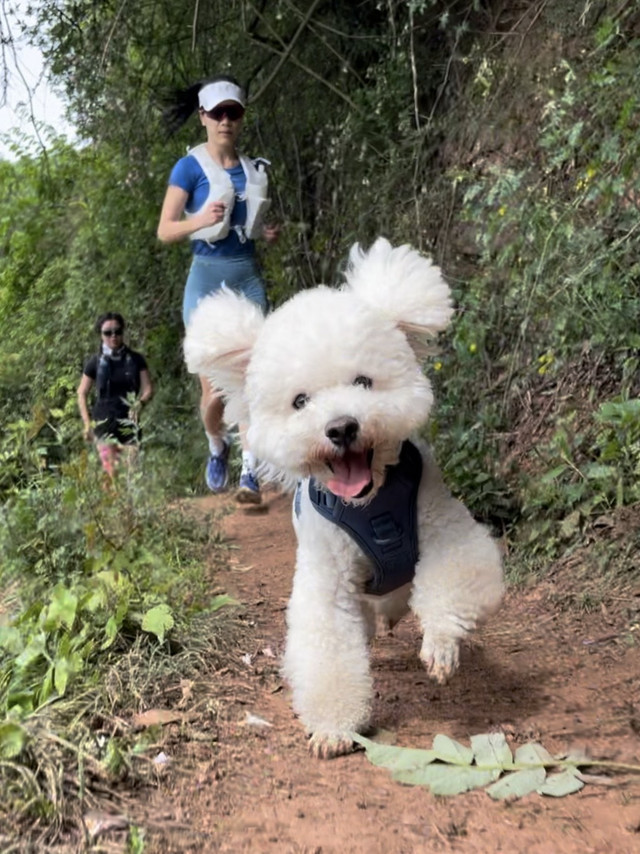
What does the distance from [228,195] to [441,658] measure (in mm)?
3583

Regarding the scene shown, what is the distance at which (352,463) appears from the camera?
2531 millimetres

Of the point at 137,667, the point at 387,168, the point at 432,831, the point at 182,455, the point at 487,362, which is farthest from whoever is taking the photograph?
the point at 182,455

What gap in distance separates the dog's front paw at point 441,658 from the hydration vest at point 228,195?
3.39 metres

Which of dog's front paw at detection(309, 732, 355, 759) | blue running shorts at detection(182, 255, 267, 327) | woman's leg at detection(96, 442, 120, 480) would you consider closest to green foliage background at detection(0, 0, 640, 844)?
woman's leg at detection(96, 442, 120, 480)

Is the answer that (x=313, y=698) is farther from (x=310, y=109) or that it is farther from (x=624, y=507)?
(x=310, y=109)

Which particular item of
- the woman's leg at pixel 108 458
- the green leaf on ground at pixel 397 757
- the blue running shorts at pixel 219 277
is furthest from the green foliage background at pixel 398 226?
the blue running shorts at pixel 219 277

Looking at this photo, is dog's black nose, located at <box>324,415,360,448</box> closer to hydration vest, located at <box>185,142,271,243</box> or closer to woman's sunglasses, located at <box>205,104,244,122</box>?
hydration vest, located at <box>185,142,271,243</box>

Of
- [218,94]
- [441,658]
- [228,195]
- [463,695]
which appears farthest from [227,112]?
[441,658]

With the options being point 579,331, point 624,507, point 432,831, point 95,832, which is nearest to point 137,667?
point 95,832

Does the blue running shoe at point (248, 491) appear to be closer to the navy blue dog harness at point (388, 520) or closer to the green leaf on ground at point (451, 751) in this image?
the navy blue dog harness at point (388, 520)

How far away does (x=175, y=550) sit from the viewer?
471 cm

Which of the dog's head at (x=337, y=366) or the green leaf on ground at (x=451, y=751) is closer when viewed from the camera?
the green leaf on ground at (x=451, y=751)

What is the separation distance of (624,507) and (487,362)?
5.83 ft

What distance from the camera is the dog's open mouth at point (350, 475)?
2506mm
